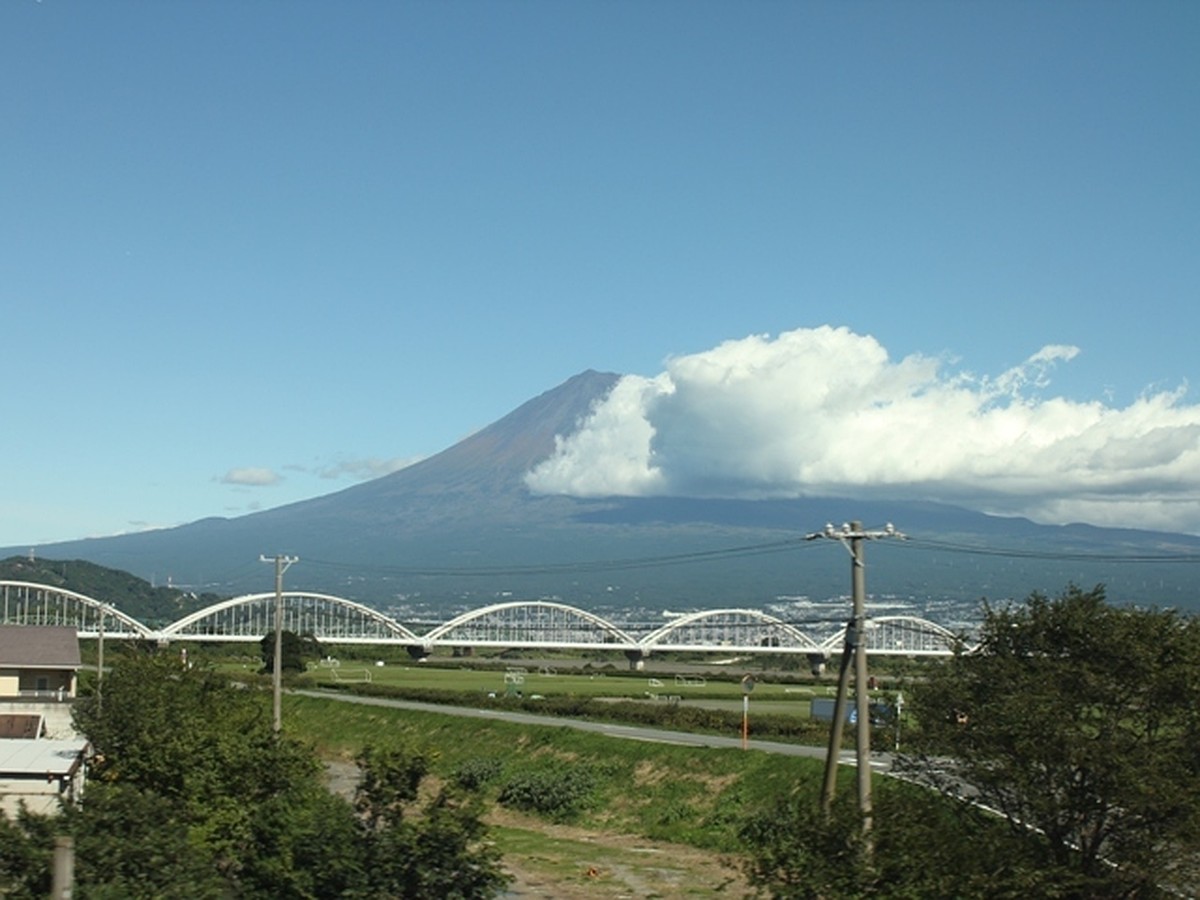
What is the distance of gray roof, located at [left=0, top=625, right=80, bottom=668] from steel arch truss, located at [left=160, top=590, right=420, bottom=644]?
2585 inches

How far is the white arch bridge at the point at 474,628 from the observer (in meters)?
146

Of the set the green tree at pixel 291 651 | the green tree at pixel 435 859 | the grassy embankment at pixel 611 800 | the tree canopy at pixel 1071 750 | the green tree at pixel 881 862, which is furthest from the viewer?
the green tree at pixel 291 651

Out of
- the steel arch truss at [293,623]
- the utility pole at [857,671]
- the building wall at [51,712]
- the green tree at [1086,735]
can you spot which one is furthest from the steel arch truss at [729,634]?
the utility pole at [857,671]

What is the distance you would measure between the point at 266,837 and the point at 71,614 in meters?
153

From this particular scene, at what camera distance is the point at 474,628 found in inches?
6678

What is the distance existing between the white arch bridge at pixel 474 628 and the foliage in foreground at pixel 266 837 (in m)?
110

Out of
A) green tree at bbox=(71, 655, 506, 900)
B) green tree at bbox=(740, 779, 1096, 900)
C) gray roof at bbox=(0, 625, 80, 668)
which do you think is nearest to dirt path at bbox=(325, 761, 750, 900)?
green tree at bbox=(71, 655, 506, 900)

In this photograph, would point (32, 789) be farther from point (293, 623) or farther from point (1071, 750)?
point (293, 623)

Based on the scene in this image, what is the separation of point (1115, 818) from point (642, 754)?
25.5 m

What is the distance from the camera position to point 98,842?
18234 mm

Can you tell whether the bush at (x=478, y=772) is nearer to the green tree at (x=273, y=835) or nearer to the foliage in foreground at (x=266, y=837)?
the green tree at (x=273, y=835)

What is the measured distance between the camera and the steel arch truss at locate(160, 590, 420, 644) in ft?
482

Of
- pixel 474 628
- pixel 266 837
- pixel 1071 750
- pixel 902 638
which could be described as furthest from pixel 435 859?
pixel 902 638

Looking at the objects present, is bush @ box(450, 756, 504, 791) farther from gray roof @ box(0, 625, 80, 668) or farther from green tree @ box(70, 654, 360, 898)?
gray roof @ box(0, 625, 80, 668)
